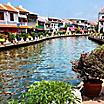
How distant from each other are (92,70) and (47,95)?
15.2 ft

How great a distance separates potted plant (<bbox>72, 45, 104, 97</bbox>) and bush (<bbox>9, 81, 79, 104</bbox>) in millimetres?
4121

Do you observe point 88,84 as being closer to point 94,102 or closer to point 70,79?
point 94,102

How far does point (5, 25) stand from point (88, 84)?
4305cm

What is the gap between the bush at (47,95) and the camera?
5285 mm

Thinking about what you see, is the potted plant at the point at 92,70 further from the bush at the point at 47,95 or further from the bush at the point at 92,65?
the bush at the point at 47,95

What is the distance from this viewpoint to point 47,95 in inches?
211

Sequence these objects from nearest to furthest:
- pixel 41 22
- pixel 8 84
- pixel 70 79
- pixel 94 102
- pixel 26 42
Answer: pixel 94 102 < pixel 8 84 < pixel 70 79 < pixel 26 42 < pixel 41 22

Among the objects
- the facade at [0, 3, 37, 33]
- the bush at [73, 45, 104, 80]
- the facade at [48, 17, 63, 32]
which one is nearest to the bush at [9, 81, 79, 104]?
the bush at [73, 45, 104, 80]

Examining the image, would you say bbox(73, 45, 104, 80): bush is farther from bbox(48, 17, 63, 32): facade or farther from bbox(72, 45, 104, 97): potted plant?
bbox(48, 17, 63, 32): facade

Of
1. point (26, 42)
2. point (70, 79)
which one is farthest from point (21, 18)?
point (70, 79)

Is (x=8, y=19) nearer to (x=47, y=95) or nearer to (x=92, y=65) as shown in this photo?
(x=92, y=65)

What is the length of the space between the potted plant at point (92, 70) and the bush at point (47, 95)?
4121 mm

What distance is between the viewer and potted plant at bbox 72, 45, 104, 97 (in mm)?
9688

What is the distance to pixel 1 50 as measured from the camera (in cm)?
3312
